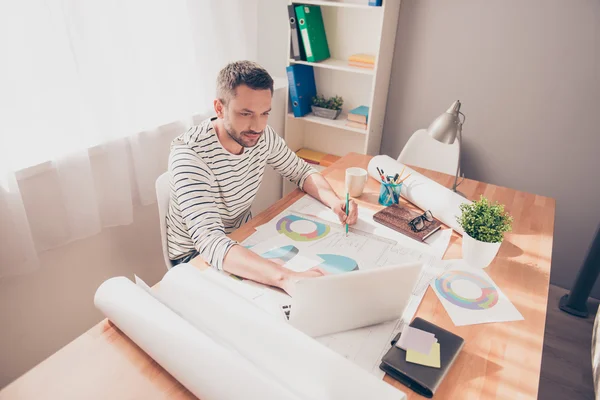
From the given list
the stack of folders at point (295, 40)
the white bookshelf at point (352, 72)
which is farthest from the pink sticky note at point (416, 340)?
the stack of folders at point (295, 40)

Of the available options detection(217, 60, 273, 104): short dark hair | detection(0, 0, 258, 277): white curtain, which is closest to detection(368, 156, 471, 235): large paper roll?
detection(217, 60, 273, 104): short dark hair

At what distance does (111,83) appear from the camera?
1498 mm

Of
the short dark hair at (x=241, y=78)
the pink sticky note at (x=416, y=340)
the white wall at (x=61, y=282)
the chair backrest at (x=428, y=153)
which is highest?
the short dark hair at (x=241, y=78)

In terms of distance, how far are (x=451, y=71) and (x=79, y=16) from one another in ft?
5.94

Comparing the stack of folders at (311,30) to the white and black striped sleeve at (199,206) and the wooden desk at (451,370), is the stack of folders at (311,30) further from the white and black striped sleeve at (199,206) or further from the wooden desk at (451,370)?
the wooden desk at (451,370)

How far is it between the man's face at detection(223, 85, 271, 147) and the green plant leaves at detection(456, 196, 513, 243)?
694 millimetres

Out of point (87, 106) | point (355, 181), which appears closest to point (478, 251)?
point (355, 181)

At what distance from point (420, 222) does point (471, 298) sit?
0.35 m

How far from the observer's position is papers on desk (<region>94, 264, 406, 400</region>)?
67cm

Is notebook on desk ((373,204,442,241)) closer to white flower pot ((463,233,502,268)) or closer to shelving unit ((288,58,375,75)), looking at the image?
white flower pot ((463,233,502,268))

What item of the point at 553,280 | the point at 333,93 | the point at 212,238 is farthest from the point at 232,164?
Answer: the point at 553,280

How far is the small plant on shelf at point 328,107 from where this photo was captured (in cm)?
244

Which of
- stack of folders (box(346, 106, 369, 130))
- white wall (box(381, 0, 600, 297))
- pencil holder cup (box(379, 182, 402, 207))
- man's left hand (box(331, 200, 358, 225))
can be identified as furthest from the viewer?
stack of folders (box(346, 106, 369, 130))

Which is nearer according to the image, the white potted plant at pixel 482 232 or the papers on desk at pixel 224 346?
the papers on desk at pixel 224 346
